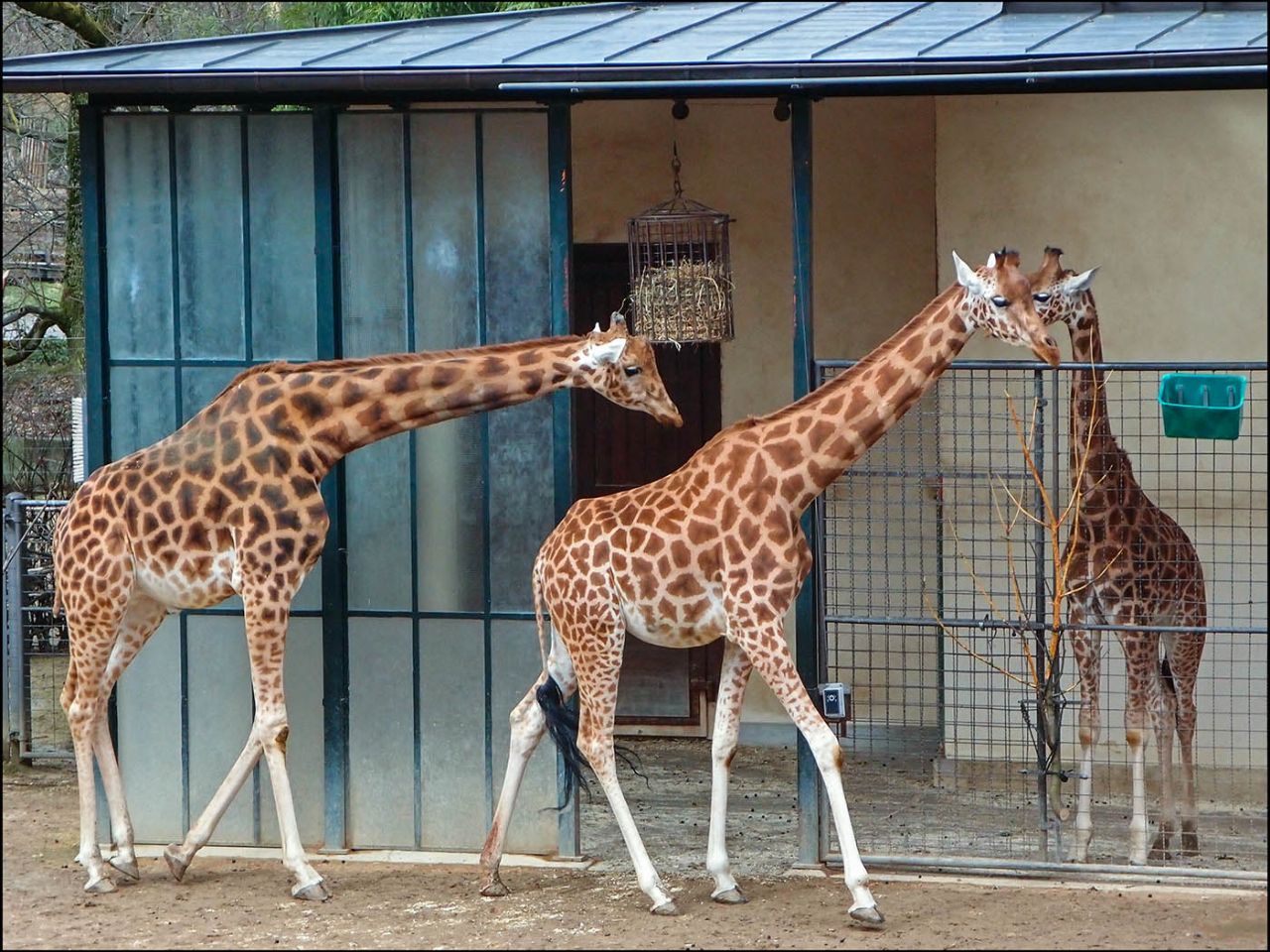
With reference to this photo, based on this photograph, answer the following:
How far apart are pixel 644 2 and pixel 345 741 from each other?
4.68 meters

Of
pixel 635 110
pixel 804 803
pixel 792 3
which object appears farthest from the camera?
pixel 635 110

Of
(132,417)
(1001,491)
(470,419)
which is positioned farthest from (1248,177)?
(132,417)

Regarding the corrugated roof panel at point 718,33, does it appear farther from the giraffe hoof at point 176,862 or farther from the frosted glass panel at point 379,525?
the giraffe hoof at point 176,862

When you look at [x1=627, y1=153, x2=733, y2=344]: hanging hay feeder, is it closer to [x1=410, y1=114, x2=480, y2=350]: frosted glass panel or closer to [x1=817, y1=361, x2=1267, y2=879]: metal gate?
[x1=817, y1=361, x2=1267, y2=879]: metal gate

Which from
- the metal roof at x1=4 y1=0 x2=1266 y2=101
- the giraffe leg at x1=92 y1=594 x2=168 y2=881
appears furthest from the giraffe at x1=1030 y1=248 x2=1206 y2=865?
the giraffe leg at x1=92 y1=594 x2=168 y2=881

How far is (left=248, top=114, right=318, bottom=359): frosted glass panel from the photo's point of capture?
779cm

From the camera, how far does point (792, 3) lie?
31.0 feet

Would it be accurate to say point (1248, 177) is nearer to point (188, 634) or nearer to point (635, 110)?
point (635, 110)

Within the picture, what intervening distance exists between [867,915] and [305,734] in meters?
2.77

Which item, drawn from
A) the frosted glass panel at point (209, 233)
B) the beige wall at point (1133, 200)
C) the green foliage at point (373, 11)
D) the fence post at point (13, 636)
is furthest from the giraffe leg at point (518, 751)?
the green foliage at point (373, 11)

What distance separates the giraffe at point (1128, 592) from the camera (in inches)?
297

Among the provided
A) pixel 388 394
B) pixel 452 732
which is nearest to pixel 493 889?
pixel 452 732

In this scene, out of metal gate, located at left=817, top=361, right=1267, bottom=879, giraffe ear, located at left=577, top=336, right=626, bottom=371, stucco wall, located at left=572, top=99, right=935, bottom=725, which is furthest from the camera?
stucco wall, located at left=572, top=99, right=935, bottom=725

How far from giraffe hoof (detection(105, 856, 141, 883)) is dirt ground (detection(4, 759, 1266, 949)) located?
0.20 feet
